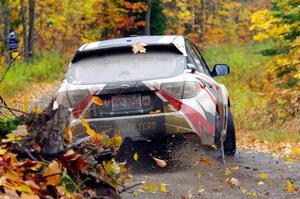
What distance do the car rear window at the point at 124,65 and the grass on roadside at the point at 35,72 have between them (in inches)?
457

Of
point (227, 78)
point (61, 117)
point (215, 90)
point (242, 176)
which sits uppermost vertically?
point (61, 117)

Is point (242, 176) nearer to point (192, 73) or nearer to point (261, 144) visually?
point (192, 73)

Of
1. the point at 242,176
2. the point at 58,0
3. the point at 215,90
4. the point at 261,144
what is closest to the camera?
the point at 242,176

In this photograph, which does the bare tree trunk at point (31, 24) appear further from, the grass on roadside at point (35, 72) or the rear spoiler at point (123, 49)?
the rear spoiler at point (123, 49)

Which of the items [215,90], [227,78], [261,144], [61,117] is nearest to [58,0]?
[227,78]

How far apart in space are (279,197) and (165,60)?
2.20m

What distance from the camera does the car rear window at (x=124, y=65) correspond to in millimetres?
7791

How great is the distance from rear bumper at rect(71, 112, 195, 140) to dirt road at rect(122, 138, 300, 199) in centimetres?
46

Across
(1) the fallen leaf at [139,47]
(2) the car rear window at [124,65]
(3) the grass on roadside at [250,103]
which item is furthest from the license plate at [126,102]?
(3) the grass on roadside at [250,103]

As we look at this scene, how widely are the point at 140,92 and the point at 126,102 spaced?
0.19 m

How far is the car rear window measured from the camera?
779cm

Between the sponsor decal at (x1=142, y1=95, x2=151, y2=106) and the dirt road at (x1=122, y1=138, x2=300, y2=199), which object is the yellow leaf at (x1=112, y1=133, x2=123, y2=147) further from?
the sponsor decal at (x1=142, y1=95, x2=151, y2=106)

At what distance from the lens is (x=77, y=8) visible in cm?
3859

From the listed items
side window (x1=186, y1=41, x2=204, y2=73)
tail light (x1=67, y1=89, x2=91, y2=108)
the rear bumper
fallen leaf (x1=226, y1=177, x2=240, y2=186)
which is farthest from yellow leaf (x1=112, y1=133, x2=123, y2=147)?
side window (x1=186, y1=41, x2=204, y2=73)
